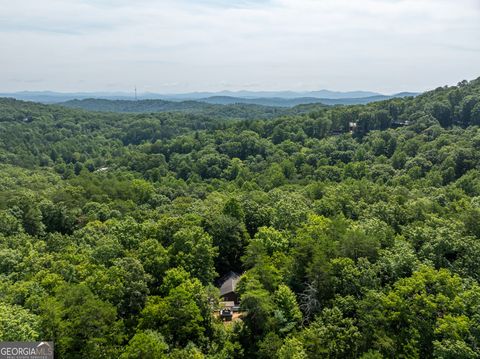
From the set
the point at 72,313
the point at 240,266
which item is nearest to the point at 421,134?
the point at 240,266

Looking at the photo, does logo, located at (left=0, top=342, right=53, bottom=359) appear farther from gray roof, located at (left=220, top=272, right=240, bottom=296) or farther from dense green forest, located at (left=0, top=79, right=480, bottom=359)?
gray roof, located at (left=220, top=272, right=240, bottom=296)

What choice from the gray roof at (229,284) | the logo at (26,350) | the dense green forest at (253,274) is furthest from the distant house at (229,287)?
the logo at (26,350)

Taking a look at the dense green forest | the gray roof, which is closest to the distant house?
Result: the gray roof

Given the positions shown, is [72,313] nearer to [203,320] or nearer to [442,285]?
[203,320]

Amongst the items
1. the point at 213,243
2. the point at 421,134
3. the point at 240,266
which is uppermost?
the point at 421,134

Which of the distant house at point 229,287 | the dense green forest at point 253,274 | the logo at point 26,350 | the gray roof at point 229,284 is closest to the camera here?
the logo at point 26,350

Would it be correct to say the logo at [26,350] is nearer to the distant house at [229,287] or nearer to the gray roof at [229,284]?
the distant house at [229,287]

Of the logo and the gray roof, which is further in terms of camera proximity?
the gray roof
